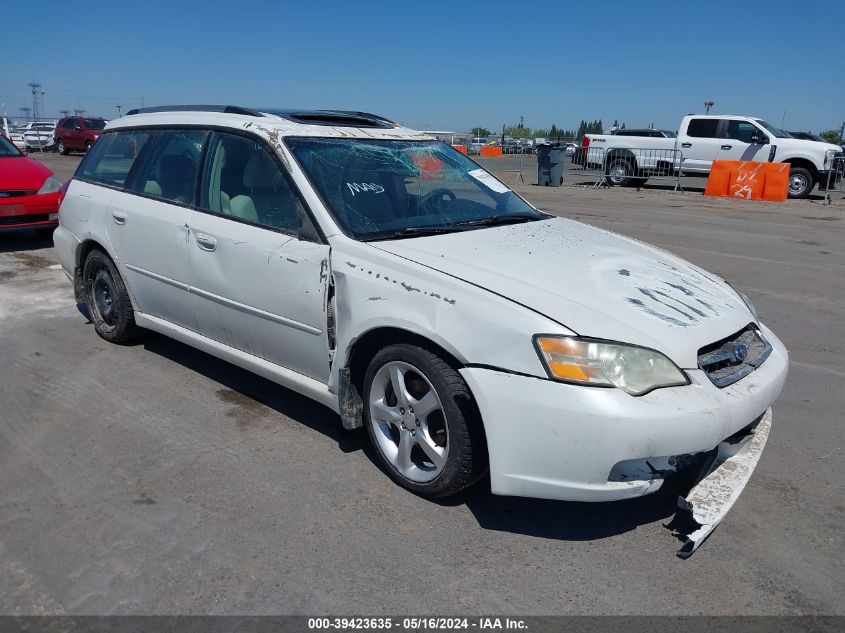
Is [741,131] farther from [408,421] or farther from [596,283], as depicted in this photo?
[408,421]

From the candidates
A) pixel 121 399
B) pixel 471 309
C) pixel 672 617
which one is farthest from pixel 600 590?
pixel 121 399

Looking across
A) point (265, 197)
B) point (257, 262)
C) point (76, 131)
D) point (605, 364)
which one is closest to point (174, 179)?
point (265, 197)

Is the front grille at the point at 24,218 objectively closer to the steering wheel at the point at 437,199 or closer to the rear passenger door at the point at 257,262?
the rear passenger door at the point at 257,262

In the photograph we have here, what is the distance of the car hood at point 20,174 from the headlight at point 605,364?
8.12m

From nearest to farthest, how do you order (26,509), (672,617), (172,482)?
(672,617) < (26,509) < (172,482)

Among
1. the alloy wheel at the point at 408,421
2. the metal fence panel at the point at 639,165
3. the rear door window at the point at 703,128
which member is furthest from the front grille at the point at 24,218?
the rear door window at the point at 703,128

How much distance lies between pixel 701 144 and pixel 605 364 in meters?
18.1

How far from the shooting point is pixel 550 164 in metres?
20.4

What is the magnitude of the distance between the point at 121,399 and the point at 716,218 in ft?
39.7

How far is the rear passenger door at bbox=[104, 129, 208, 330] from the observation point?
4.26m

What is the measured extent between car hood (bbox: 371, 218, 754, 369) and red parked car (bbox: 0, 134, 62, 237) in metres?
6.77

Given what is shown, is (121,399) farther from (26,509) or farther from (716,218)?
(716,218)

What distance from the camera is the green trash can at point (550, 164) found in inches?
798

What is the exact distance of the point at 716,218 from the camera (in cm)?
1357
